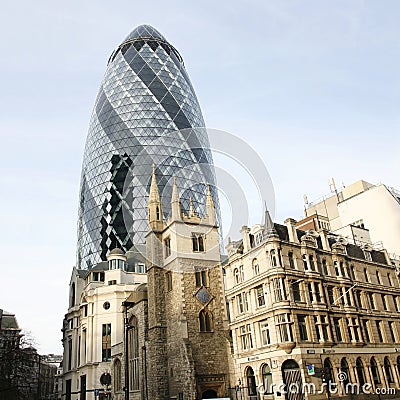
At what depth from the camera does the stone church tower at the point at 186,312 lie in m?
39.5

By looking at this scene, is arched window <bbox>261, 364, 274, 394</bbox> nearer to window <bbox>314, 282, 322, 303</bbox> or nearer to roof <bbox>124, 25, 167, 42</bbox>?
window <bbox>314, 282, 322, 303</bbox>

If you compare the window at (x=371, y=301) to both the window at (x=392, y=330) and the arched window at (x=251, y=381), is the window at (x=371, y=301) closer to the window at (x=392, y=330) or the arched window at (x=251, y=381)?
the window at (x=392, y=330)

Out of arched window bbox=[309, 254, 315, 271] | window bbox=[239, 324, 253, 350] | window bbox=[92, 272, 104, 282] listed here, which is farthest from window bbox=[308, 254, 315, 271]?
window bbox=[92, 272, 104, 282]

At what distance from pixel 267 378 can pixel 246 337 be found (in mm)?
4200

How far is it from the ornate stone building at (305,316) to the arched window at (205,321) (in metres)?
2.28

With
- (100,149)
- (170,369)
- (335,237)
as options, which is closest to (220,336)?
(170,369)

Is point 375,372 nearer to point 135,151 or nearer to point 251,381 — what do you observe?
point 251,381

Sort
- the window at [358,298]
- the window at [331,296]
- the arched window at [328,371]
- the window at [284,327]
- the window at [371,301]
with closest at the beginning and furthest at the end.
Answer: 1. the window at [284,327]
2. the arched window at [328,371]
3. the window at [331,296]
4. the window at [358,298]
5. the window at [371,301]

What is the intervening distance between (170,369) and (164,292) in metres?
7.22

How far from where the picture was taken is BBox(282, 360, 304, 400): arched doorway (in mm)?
32938

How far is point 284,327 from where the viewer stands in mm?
34062

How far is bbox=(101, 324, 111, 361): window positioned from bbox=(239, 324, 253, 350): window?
26630mm

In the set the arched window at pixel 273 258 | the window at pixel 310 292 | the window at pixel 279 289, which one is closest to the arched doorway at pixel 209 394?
the window at pixel 279 289

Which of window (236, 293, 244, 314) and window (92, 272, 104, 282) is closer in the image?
window (236, 293, 244, 314)
